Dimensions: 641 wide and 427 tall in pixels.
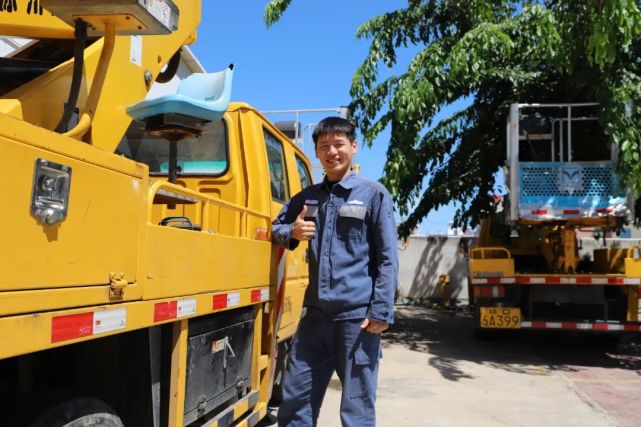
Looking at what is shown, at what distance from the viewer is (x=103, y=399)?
2424 mm

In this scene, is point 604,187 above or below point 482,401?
above

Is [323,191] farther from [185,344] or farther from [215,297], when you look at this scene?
[185,344]

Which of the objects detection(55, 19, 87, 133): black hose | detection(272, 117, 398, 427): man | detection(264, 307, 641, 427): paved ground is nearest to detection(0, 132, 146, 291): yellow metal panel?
detection(55, 19, 87, 133): black hose

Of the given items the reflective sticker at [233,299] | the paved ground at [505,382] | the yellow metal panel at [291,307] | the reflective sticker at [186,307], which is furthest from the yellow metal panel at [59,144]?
the paved ground at [505,382]

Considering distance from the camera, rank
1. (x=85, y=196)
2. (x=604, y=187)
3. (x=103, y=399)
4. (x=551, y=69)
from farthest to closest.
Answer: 1. (x=551, y=69)
2. (x=604, y=187)
3. (x=103, y=399)
4. (x=85, y=196)

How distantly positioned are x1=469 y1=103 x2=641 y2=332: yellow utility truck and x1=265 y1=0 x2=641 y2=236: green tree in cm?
48

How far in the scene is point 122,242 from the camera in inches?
80.3

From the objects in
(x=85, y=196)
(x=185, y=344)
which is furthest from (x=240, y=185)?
(x=85, y=196)

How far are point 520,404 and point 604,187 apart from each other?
316 centimetres

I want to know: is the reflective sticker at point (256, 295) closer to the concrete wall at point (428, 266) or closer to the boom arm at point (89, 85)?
the boom arm at point (89, 85)

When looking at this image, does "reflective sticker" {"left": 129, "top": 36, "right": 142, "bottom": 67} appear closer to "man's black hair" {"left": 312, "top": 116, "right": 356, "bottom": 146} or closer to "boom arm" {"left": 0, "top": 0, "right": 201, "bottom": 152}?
"boom arm" {"left": 0, "top": 0, "right": 201, "bottom": 152}

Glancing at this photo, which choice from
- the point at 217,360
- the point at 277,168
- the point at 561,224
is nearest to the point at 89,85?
the point at 217,360

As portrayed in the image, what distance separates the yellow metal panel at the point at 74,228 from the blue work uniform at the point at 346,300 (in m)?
1.18

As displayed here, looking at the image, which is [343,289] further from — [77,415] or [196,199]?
[77,415]
